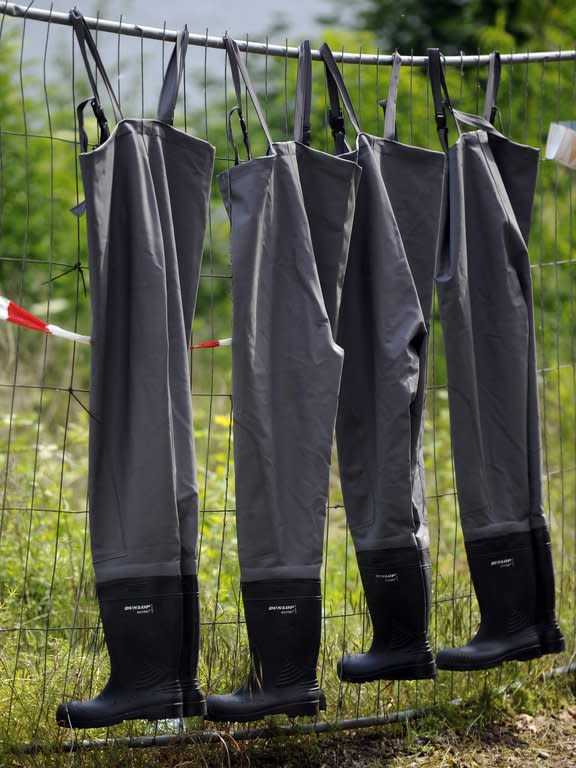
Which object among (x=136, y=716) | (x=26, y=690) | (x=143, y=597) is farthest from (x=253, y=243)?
(x=26, y=690)

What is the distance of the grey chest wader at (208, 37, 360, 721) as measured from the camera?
2.56 m

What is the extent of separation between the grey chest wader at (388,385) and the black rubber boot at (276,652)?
24 cm

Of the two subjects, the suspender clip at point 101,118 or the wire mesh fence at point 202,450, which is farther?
the wire mesh fence at point 202,450

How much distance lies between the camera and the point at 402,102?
6438mm

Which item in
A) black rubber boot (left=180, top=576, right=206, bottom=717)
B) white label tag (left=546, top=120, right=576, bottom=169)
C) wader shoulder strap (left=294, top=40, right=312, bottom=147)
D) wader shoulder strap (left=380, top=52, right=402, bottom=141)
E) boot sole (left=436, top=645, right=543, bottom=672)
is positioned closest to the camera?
black rubber boot (left=180, top=576, right=206, bottom=717)

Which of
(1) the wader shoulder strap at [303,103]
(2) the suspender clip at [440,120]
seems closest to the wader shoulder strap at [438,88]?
(2) the suspender clip at [440,120]

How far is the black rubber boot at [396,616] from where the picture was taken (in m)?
2.76

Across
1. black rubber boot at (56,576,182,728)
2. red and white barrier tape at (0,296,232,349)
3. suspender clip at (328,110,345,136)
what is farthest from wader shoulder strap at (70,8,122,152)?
black rubber boot at (56,576,182,728)

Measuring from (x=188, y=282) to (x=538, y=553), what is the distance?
1.34m

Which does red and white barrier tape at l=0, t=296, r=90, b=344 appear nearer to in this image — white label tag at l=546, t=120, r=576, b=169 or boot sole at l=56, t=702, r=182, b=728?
boot sole at l=56, t=702, r=182, b=728

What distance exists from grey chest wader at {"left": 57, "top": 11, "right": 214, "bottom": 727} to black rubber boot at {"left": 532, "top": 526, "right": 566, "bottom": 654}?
113 cm

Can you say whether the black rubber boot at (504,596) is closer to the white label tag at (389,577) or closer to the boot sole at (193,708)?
the white label tag at (389,577)

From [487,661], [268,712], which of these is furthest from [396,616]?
[268,712]

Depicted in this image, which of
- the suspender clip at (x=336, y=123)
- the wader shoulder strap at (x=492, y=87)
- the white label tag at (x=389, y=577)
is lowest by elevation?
the white label tag at (x=389, y=577)
